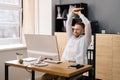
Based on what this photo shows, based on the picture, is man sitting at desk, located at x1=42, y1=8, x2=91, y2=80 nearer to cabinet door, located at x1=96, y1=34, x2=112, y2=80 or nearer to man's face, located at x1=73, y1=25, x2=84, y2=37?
man's face, located at x1=73, y1=25, x2=84, y2=37

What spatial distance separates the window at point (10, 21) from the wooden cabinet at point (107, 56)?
6.36 ft

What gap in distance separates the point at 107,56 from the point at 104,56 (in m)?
0.06

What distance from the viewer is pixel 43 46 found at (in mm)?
2654

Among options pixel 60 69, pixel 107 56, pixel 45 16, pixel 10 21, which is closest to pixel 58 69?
pixel 60 69

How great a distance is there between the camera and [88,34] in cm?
322

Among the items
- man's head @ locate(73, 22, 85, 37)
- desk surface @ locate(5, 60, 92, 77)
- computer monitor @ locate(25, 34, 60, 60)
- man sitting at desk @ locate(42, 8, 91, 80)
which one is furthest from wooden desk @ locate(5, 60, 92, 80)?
man's head @ locate(73, 22, 85, 37)

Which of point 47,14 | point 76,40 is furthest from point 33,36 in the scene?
point 47,14

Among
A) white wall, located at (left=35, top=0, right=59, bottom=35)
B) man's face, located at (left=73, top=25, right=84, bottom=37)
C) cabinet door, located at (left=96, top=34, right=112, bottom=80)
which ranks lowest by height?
cabinet door, located at (left=96, top=34, right=112, bottom=80)

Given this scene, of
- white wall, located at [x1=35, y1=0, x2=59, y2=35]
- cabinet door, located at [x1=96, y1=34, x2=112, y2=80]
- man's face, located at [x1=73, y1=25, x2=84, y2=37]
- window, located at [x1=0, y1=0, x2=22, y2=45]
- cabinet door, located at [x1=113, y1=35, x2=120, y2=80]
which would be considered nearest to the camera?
man's face, located at [x1=73, y1=25, x2=84, y2=37]

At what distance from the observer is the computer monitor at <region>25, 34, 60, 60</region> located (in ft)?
8.45

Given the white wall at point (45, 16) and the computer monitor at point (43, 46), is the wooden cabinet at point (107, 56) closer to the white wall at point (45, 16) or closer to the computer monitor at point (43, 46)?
the white wall at point (45, 16)

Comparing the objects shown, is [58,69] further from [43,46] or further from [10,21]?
[10,21]

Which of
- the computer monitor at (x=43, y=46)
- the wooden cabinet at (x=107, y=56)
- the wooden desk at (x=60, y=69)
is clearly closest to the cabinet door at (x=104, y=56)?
the wooden cabinet at (x=107, y=56)

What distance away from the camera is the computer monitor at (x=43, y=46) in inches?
101
